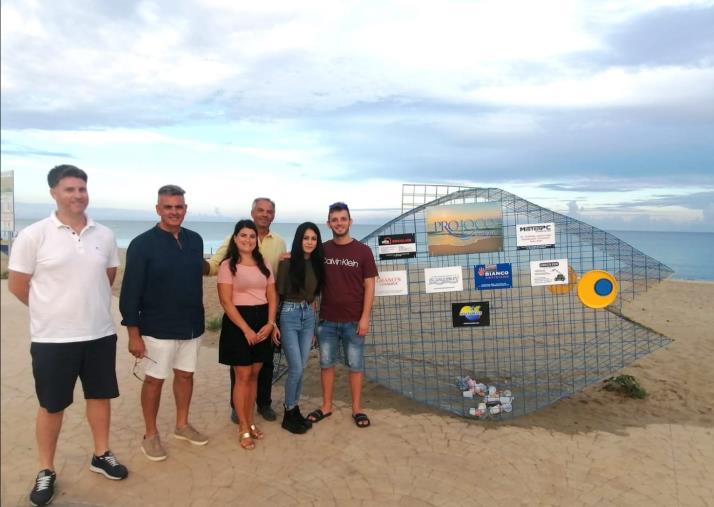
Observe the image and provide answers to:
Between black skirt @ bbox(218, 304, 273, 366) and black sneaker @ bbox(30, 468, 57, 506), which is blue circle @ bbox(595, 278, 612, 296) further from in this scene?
black sneaker @ bbox(30, 468, 57, 506)

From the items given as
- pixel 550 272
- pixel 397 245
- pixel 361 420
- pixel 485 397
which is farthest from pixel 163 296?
pixel 485 397

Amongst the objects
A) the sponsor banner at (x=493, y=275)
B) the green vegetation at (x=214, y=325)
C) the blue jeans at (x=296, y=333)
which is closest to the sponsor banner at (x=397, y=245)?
the sponsor banner at (x=493, y=275)

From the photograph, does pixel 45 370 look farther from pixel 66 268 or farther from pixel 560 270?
pixel 560 270

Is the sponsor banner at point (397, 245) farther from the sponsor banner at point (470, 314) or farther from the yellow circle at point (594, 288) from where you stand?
the yellow circle at point (594, 288)

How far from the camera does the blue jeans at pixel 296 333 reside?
439 centimetres

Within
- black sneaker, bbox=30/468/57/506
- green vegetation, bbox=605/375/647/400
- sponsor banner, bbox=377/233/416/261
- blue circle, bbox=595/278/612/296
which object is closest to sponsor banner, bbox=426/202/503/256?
sponsor banner, bbox=377/233/416/261

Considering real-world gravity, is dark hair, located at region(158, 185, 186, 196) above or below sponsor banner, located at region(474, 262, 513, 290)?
above

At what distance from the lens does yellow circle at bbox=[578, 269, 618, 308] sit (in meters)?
4.55

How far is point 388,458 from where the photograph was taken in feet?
14.0

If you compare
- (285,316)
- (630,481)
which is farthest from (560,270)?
(285,316)

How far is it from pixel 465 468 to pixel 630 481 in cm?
129

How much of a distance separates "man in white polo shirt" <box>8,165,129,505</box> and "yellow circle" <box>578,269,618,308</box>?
400 cm

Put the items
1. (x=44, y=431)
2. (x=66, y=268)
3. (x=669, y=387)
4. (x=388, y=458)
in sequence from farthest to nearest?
(x=669, y=387), (x=388, y=458), (x=44, y=431), (x=66, y=268)

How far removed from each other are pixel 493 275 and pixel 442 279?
1.57 ft
